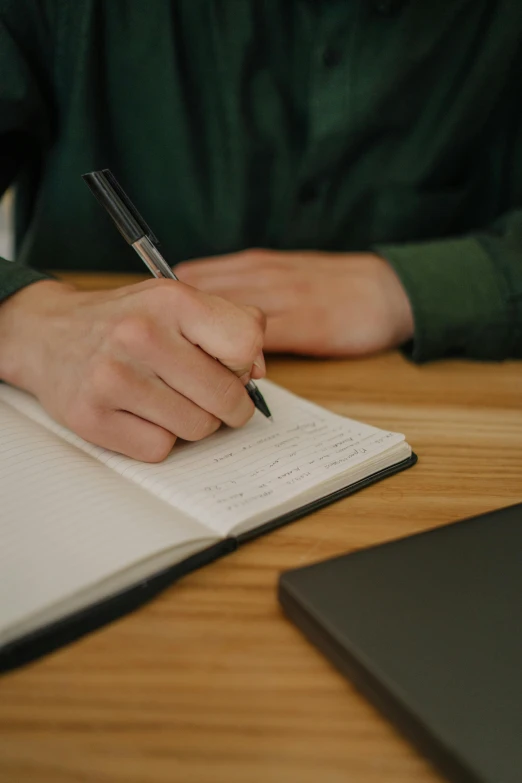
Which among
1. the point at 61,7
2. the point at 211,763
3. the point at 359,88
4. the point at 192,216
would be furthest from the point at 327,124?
the point at 211,763

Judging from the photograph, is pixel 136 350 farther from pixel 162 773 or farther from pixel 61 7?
pixel 61 7

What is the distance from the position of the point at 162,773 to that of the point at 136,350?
11.6 inches

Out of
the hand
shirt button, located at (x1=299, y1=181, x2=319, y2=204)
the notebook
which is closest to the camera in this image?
the notebook

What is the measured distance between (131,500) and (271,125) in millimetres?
769

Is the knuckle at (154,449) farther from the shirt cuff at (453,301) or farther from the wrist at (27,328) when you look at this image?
the shirt cuff at (453,301)

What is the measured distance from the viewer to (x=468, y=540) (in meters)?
0.40

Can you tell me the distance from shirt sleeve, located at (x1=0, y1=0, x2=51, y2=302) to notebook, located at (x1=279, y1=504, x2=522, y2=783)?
2.65ft

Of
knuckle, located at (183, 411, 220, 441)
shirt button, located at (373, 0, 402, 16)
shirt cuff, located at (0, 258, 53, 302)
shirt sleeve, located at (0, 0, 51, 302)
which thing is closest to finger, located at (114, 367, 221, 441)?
knuckle, located at (183, 411, 220, 441)

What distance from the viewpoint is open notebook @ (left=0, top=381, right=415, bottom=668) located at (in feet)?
1.12

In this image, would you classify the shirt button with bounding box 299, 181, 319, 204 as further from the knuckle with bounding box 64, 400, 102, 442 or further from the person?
the knuckle with bounding box 64, 400, 102, 442

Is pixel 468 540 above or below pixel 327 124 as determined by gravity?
below

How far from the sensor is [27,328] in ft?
1.91

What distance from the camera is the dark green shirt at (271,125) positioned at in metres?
0.90

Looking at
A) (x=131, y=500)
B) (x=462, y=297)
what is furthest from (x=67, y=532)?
(x=462, y=297)
